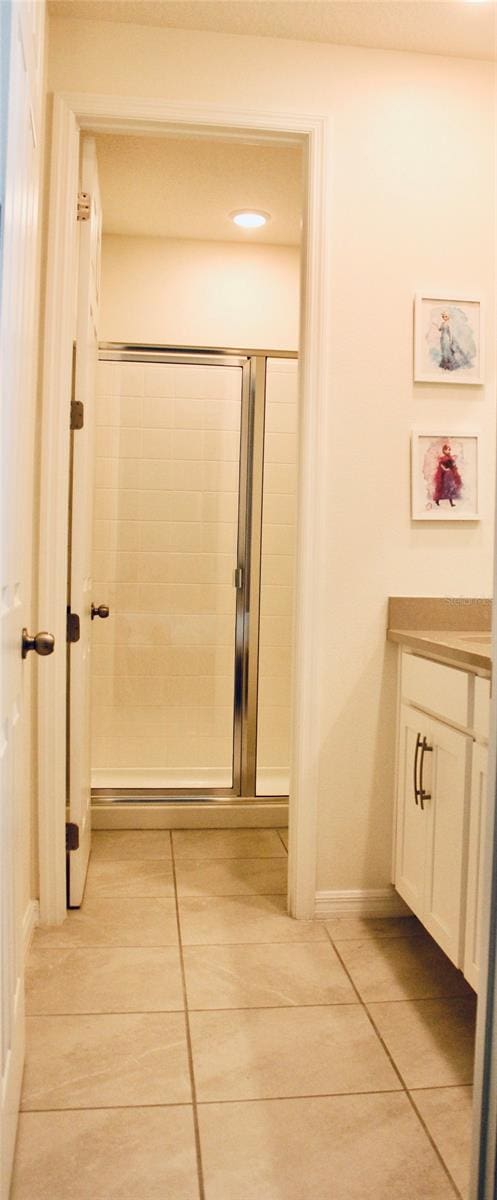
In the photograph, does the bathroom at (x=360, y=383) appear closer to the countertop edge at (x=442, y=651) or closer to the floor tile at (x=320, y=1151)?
the countertop edge at (x=442, y=651)

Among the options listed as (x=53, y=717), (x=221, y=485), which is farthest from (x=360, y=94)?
(x=53, y=717)

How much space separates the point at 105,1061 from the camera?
1.94 meters

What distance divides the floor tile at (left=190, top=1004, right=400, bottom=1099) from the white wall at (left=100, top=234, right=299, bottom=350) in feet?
9.07

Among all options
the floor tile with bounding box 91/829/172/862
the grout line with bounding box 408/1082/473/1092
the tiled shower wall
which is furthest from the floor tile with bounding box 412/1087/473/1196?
the tiled shower wall

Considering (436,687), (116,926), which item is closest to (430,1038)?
(436,687)

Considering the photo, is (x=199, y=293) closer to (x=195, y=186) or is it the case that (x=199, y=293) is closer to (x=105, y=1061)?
(x=195, y=186)

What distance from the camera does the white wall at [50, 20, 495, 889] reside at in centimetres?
267

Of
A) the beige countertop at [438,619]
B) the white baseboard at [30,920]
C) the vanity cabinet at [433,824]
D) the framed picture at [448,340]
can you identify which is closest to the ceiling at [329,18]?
the framed picture at [448,340]

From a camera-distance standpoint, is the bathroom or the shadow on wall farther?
the shadow on wall

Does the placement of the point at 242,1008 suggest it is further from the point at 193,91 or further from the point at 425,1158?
the point at 193,91

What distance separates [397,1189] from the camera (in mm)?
1565

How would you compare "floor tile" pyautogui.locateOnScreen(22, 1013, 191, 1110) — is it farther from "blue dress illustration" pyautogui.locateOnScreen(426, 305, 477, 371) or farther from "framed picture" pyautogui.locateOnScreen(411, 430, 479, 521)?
"blue dress illustration" pyautogui.locateOnScreen(426, 305, 477, 371)

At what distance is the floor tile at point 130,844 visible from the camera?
3322 millimetres

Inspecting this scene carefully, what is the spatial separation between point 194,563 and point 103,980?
206 cm
